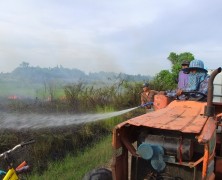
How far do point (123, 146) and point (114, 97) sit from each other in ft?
28.6

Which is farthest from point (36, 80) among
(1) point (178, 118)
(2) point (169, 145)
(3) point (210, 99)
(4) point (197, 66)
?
(2) point (169, 145)

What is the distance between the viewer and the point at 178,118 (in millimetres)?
4547

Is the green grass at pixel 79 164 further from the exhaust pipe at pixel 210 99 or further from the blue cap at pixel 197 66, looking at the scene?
the exhaust pipe at pixel 210 99

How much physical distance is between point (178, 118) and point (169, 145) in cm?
52

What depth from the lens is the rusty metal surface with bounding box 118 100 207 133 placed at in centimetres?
405

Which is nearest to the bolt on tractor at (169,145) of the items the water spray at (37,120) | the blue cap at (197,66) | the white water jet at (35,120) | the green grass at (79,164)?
the blue cap at (197,66)

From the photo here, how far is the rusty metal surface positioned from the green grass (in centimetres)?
279

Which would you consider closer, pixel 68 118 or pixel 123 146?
pixel 123 146

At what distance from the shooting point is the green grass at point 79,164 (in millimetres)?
7094

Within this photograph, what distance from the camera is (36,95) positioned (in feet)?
31.7

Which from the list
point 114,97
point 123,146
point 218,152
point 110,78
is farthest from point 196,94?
point 110,78

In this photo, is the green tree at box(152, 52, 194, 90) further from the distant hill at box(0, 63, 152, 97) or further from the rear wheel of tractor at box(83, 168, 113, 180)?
the rear wheel of tractor at box(83, 168, 113, 180)

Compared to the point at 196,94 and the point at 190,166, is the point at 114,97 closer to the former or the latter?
the point at 196,94

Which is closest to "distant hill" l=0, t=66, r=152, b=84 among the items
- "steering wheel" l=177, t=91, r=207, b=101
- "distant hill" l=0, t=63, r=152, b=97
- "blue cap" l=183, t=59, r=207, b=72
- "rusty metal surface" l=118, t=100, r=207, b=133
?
"distant hill" l=0, t=63, r=152, b=97
